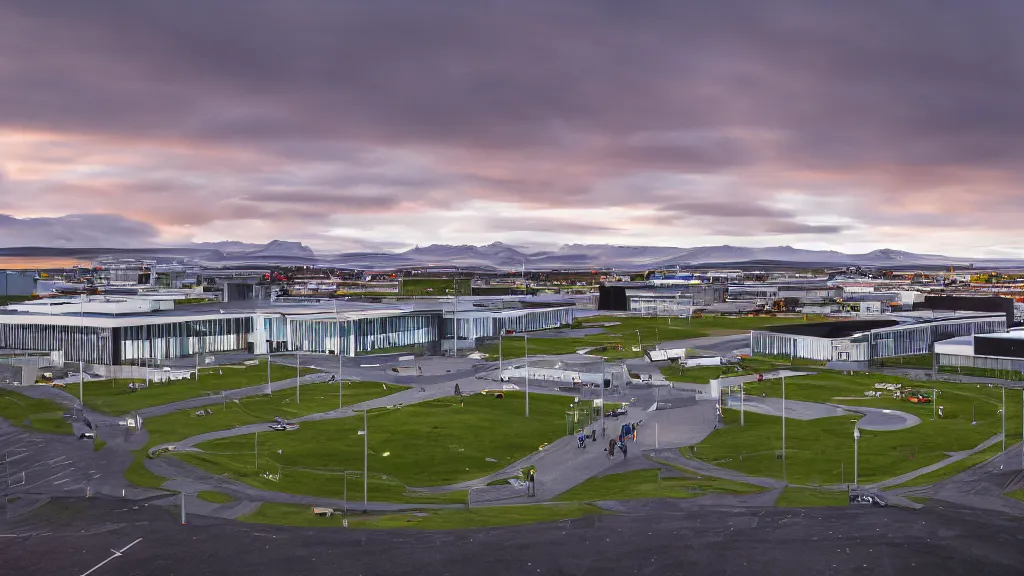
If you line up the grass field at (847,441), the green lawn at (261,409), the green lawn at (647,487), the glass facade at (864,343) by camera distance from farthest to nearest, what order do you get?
1. the glass facade at (864,343)
2. the green lawn at (261,409)
3. the grass field at (847,441)
4. the green lawn at (647,487)

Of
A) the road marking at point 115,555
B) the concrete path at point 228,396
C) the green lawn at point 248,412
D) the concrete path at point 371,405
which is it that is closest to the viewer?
the road marking at point 115,555

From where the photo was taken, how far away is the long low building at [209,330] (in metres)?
131

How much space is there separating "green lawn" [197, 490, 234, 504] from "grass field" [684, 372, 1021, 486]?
123 ft

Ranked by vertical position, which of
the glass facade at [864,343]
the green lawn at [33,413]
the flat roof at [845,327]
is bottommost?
the green lawn at [33,413]

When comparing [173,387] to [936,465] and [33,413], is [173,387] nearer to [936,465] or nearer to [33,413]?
[33,413]

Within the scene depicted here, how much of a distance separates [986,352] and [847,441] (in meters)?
62.6

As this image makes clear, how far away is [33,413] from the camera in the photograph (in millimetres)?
84562

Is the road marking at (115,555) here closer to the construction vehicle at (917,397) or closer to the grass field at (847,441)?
the grass field at (847,441)

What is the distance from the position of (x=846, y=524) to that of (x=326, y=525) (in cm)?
2964

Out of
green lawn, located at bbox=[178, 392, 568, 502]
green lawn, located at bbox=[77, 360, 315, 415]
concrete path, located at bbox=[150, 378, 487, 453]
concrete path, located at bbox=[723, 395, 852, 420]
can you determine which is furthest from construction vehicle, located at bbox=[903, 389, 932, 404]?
green lawn, located at bbox=[77, 360, 315, 415]

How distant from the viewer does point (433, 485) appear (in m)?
62.8

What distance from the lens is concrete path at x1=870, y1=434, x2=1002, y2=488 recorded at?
6094 centimetres

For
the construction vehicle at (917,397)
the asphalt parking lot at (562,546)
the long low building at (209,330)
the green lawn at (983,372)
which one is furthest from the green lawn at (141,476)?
the green lawn at (983,372)

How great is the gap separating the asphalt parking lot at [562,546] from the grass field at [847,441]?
14.7 m
